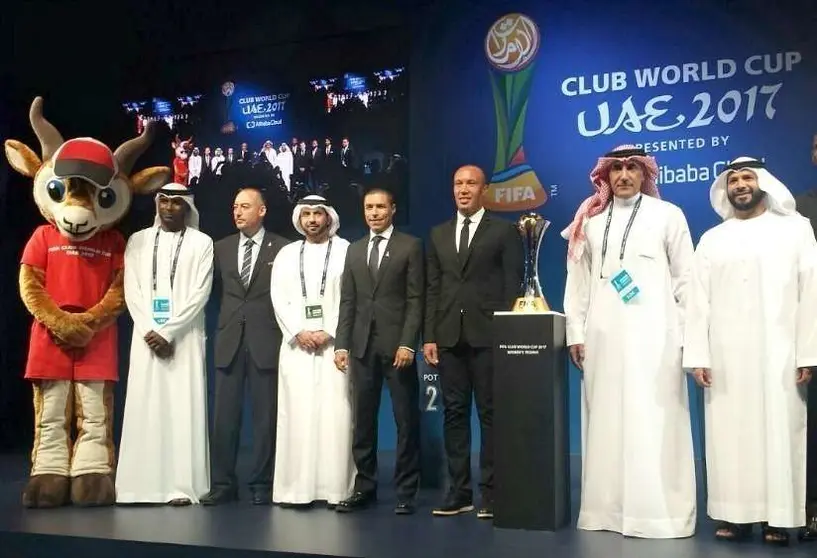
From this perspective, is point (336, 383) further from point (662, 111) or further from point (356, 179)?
point (662, 111)

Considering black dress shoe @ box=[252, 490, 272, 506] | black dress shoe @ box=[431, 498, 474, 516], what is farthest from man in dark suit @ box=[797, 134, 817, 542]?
black dress shoe @ box=[252, 490, 272, 506]

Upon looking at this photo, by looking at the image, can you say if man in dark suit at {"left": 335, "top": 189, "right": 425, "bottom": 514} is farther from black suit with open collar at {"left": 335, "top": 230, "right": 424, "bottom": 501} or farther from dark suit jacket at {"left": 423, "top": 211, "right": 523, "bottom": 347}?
dark suit jacket at {"left": 423, "top": 211, "right": 523, "bottom": 347}

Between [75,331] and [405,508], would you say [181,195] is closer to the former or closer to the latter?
[75,331]

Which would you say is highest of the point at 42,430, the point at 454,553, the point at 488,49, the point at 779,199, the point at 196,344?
the point at 488,49

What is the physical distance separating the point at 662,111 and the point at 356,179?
223cm

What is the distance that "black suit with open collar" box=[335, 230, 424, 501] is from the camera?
15.8 ft

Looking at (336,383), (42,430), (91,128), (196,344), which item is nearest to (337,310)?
(336,383)

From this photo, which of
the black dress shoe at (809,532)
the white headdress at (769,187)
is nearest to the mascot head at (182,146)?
the white headdress at (769,187)

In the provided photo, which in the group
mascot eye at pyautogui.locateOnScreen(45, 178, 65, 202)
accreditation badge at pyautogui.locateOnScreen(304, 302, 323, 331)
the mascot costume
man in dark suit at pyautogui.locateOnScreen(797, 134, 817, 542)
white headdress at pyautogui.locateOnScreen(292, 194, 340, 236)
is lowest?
man in dark suit at pyautogui.locateOnScreen(797, 134, 817, 542)

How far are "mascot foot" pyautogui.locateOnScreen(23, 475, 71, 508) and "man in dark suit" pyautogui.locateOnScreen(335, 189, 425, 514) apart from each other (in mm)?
1539

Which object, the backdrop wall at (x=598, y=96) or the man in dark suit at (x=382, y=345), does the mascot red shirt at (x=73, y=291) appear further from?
the backdrop wall at (x=598, y=96)

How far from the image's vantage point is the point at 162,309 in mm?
5152

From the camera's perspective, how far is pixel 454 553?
147 inches

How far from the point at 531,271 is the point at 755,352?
3.55 feet
